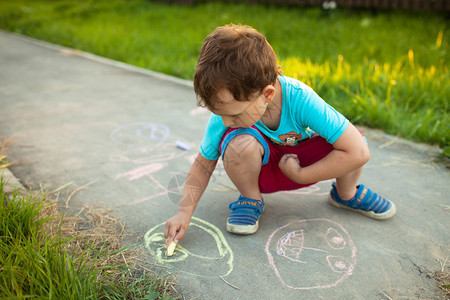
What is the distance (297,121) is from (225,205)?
24.8 inches

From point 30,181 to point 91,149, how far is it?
0.52m

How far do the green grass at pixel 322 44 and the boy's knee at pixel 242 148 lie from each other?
1.55 metres

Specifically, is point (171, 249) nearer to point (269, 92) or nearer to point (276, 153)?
point (276, 153)

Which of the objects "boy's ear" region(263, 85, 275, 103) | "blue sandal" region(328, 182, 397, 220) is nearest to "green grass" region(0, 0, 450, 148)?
"blue sandal" region(328, 182, 397, 220)

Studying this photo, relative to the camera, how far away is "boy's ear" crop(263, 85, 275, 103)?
136 centimetres

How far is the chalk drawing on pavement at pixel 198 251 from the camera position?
145 cm

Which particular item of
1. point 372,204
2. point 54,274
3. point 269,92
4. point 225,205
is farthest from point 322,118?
point 54,274

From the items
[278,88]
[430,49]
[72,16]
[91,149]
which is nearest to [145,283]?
[278,88]

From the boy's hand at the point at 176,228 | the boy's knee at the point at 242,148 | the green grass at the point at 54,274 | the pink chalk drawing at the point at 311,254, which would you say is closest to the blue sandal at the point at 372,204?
the pink chalk drawing at the point at 311,254

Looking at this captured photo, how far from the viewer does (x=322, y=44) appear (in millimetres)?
4875

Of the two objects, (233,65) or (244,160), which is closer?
(233,65)

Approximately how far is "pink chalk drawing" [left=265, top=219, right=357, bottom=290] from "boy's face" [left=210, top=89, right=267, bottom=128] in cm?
55

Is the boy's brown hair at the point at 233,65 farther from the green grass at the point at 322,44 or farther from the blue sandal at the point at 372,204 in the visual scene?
the green grass at the point at 322,44

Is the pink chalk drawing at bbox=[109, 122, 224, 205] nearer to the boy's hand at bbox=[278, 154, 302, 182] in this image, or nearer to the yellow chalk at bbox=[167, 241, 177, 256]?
the yellow chalk at bbox=[167, 241, 177, 256]
